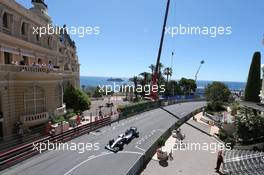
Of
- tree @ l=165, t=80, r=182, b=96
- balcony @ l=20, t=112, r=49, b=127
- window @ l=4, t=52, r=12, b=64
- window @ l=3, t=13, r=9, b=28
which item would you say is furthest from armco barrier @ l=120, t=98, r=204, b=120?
tree @ l=165, t=80, r=182, b=96

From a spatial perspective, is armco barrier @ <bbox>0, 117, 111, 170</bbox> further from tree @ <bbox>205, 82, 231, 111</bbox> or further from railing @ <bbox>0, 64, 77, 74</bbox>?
tree @ <bbox>205, 82, 231, 111</bbox>

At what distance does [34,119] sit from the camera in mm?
22797

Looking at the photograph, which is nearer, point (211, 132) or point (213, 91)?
point (211, 132)

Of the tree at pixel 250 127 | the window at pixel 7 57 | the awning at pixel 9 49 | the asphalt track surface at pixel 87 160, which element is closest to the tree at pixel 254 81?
the tree at pixel 250 127

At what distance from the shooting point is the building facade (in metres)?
A: 20.4

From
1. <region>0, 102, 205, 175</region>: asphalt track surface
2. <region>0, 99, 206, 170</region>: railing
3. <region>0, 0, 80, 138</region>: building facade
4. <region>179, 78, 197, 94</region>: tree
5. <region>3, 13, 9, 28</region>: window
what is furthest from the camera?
<region>179, 78, 197, 94</region>: tree

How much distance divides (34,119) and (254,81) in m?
33.9

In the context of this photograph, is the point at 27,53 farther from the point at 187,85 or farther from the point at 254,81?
the point at 187,85

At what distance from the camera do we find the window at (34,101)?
22688mm

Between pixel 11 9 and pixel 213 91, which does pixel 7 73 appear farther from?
pixel 213 91

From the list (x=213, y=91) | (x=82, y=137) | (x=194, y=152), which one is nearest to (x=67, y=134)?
(x=82, y=137)

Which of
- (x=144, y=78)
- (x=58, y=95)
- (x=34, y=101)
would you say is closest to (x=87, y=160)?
(x=34, y=101)

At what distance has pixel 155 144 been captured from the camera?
69.4ft

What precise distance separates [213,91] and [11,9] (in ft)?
137
